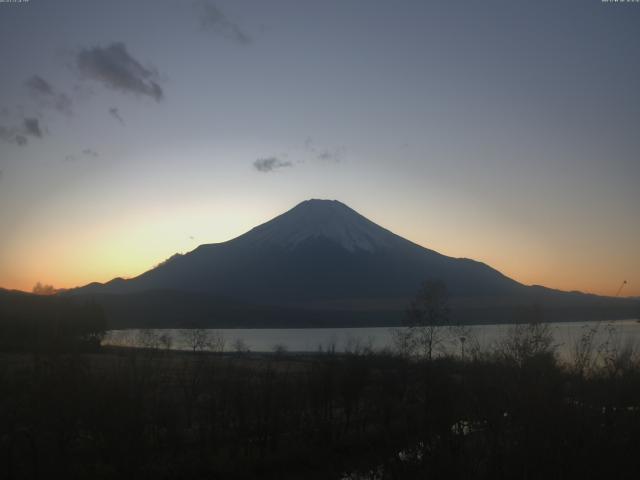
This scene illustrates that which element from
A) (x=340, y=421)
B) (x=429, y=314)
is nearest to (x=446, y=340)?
(x=429, y=314)

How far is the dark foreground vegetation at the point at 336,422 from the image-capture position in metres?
8.66

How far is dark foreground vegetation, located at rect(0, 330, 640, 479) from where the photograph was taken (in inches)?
→ 341

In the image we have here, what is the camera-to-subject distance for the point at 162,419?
1742 centimetres

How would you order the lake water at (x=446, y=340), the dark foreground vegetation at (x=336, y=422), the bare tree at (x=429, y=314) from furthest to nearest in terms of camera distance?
1. the bare tree at (x=429, y=314)
2. the lake water at (x=446, y=340)
3. the dark foreground vegetation at (x=336, y=422)

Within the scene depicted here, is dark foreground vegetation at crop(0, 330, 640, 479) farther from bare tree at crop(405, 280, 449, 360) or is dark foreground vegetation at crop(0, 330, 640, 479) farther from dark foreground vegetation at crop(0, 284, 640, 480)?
bare tree at crop(405, 280, 449, 360)

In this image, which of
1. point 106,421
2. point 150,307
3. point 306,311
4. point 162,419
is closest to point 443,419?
point 106,421

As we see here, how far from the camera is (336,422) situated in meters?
21.9

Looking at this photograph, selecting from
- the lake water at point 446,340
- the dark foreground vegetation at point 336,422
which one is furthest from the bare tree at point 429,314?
the dark foreground vegetation at point 336,422

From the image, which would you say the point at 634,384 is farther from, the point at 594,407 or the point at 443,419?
the point at 443,419

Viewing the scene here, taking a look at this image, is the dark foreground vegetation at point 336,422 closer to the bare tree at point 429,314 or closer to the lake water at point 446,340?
the lake water at point 446,340

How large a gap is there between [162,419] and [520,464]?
11.7 m

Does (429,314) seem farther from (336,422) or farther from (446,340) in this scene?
(336,422)

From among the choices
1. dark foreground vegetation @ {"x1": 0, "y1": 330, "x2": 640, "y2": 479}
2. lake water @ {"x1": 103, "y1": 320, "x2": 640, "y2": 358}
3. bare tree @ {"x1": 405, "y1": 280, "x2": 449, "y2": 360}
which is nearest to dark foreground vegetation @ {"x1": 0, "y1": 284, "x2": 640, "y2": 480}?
dark foreground vegetation @ {"x1": 0, "y1": 330, "x2": 640, "y2": 479}

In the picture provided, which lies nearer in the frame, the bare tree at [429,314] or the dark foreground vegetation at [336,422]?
the dark foreground vegetation at [336,422]
